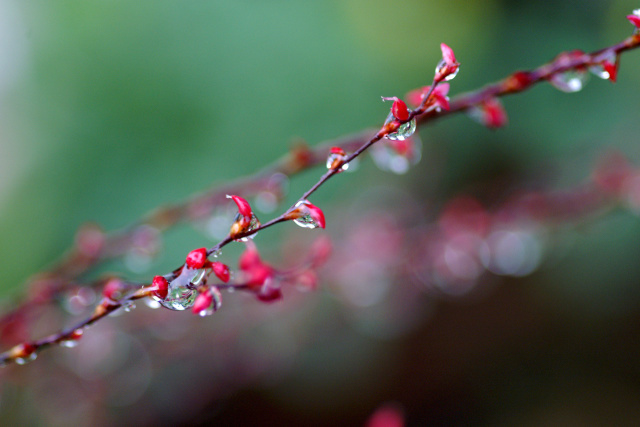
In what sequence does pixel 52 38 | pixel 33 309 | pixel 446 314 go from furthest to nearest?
1. pixel 52 38
2. pixel 446 314
3. pixel 33 309

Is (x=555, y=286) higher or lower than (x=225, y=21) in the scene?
lower

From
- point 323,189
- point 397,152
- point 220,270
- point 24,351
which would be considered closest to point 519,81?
point 397,152

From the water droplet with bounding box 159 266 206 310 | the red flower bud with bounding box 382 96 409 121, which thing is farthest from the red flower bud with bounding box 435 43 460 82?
the water droplet with bounding box 159 266 206 310

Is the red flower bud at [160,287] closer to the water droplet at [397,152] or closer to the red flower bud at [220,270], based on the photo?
the red flower bud at [220,270]

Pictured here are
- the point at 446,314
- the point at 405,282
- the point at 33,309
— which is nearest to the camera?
the point at 33,309

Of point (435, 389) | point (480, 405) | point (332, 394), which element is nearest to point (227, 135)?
point (332, 394)

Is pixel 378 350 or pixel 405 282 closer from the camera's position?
pixel 405 282

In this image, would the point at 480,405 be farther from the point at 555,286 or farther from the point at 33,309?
the point at 33,309

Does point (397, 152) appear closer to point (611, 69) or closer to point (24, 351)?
point (611, 69)
